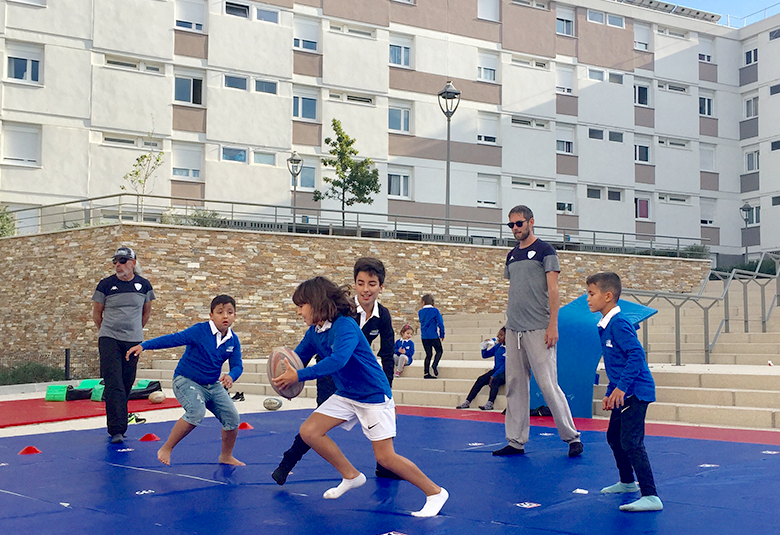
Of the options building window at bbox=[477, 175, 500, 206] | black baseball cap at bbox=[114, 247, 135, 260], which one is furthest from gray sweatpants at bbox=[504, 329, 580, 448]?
building window at bbox=[477, 175, 500, 206]

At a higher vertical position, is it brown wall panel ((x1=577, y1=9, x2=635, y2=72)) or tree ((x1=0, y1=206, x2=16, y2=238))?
brown wall panel ((x1=577, y1=9, x2=635, y2=72))

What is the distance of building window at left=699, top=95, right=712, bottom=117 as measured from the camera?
132 ft

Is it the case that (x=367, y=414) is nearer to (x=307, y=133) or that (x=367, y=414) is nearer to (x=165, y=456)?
(x=165, y=456)

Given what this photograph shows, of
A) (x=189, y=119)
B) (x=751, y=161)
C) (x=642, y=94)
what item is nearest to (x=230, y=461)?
(x=189, y=119)

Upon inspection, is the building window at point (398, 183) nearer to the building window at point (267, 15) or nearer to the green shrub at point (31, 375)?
the building window at point (267, 15)

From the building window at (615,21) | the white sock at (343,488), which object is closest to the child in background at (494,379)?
the white sock at (343,488)

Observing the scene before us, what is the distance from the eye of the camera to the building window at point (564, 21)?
37062 mm

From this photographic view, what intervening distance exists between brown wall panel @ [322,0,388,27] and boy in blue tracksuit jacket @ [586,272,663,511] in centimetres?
2816

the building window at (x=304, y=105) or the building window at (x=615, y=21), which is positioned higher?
the building window at (x=615, y=21)

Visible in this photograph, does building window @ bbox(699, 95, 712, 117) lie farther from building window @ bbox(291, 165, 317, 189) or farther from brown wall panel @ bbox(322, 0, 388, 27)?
building window @ bbox(291, 165, 317, 189)

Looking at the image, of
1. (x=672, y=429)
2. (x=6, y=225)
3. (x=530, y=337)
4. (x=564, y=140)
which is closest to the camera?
(x=530, y=337)

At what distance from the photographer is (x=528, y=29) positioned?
36219mm

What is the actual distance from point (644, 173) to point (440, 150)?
10.6 m

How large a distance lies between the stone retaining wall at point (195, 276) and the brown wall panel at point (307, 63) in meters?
10.3
